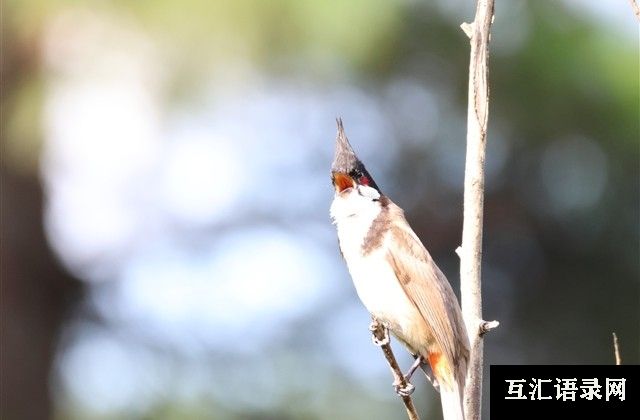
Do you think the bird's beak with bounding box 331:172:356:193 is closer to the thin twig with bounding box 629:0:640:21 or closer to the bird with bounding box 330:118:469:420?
the bird with bounding box 330:118:469:420

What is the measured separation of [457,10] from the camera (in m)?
5.11

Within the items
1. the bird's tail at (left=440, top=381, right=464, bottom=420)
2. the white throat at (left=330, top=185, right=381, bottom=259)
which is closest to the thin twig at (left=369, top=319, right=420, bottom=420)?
the bird's tail at (left=440, top=381, right=464, bottom=420)

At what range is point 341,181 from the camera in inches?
83.7

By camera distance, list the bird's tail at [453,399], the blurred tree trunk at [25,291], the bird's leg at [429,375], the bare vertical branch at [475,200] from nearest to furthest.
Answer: the bare vertical branch at [475,200] → the bird's tail at [453,399] → the bird's leg at [429,375] → the blurred tree trunk at [25,291]

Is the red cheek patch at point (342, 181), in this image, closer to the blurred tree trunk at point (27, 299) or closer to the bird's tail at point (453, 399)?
the bird's tail at point (453, 399)

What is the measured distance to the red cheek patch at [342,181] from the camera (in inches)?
83.3

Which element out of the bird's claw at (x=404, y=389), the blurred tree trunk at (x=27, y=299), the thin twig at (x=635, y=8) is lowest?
the bird's claw at (x=404, y=389)

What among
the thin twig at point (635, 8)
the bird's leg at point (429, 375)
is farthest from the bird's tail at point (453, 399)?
the thin twig at point (635, 8)

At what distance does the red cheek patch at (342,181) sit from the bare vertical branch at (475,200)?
14.4 inches

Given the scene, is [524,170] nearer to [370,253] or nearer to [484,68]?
[370,253]

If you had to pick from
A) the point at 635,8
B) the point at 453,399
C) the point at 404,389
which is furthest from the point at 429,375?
the point at 635,8

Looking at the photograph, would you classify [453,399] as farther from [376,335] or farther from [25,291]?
[25,291]

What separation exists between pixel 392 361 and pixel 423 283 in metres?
0.38

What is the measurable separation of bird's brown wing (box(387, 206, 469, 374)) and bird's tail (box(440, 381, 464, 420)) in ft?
0.31
